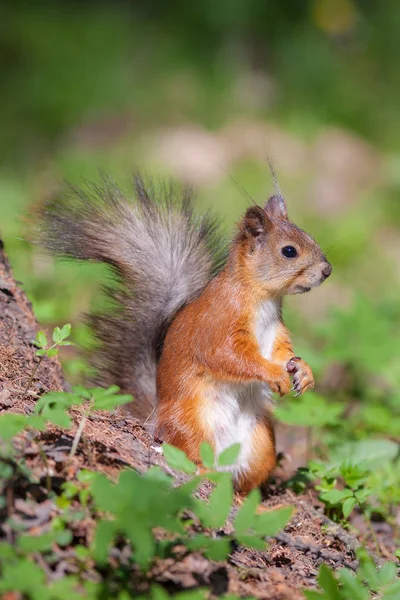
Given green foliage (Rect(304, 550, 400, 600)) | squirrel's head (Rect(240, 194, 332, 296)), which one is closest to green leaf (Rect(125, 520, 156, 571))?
green foliage (Rect(304, 550, 400, 600))

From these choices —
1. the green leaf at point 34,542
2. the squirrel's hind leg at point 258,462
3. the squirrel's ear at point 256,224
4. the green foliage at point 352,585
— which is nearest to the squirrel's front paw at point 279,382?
the squirrel's hind leg at point 258,462

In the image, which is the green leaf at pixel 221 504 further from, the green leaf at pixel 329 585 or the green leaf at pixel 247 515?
the green leaf at pixel 329 585

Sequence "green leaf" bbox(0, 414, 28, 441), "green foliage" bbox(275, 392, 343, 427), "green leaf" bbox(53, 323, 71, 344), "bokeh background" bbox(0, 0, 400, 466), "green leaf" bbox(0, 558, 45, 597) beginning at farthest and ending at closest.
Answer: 1. "bokeh background" bbox(0, 0, 400, 466)
2. "green foliage" bbox(275, 392, 343, 427)
3. "green leaf" bbox(53, 323, 71, 344)
4. "green leaf" bbox(0, 414, 28, 441)
5. "green leaf" bbox(0, 558, 45, 597)

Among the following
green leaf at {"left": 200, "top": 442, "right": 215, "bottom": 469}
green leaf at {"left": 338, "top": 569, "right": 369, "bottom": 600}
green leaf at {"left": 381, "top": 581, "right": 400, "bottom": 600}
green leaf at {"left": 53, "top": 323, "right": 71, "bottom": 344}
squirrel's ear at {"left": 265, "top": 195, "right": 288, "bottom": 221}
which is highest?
squirrel's ear at {"left": 265, "top": 195, "right": 288, "bottom": 221}

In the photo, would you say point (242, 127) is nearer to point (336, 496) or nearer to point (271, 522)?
point (336, 496)

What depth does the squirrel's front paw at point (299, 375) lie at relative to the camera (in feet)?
7.89

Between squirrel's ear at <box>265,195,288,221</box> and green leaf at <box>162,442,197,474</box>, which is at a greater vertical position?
squirrel's ear at <box>265,195,288,221</box>

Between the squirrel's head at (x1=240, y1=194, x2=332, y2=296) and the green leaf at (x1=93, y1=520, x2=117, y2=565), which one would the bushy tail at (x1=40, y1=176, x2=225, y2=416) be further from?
the green leaf at (x1=93, y1=520, x2=117, y2=565)

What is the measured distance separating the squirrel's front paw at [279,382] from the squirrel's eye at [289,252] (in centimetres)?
38

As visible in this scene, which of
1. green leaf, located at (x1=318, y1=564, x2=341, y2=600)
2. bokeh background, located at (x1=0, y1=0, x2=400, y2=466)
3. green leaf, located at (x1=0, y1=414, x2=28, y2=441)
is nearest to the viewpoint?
green leaf, located at (x1=0, y1=414, x2=28, y2=441)

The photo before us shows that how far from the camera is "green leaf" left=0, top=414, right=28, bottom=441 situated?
4.80ft

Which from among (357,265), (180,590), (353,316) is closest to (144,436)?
(180,590)

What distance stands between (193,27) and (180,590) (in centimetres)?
749

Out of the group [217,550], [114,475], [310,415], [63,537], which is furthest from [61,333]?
[310,415]
